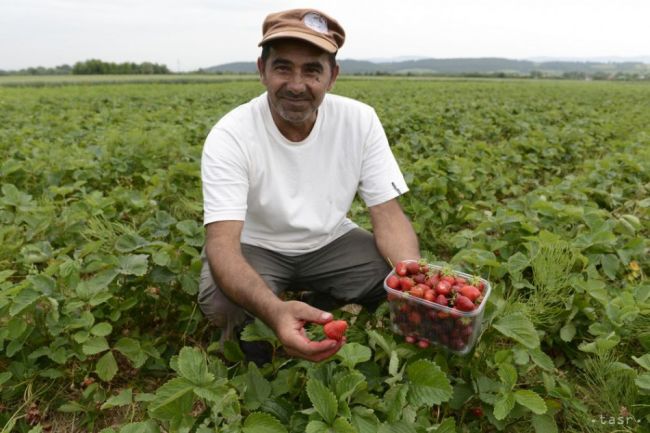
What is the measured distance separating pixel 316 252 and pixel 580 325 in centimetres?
137

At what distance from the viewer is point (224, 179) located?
210 cm

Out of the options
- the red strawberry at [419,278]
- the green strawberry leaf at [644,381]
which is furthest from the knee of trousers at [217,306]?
the green strawberry leaf at [644,381]

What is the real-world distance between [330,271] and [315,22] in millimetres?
1217

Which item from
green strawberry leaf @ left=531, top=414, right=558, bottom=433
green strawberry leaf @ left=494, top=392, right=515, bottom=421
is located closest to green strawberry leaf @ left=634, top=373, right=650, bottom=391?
green strawberry leaf @ left=531, top=414, right=558, bottom=433

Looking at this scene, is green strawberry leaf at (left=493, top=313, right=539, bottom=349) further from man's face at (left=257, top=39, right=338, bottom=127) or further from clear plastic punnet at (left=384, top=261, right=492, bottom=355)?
man's face at (left=257, top=39, right=338, bottom=127)

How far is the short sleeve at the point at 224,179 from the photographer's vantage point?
2.04 metres

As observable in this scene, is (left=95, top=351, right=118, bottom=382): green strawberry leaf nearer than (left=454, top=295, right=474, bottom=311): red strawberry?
No

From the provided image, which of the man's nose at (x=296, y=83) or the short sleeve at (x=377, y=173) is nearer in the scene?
the man's nose at (x=296, y=83)

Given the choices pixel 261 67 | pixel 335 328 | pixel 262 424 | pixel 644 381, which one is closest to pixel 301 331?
pixel 335 328

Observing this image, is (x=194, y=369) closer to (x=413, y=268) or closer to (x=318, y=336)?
(x=318, y=336)

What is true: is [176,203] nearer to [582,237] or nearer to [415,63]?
[582,237]

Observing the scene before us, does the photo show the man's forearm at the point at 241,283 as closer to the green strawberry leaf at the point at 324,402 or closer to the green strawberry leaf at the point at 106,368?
the green strawberry leaf at the point at 324,402

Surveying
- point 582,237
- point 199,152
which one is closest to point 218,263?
point 582,237

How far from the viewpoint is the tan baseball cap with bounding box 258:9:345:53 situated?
2045mm
